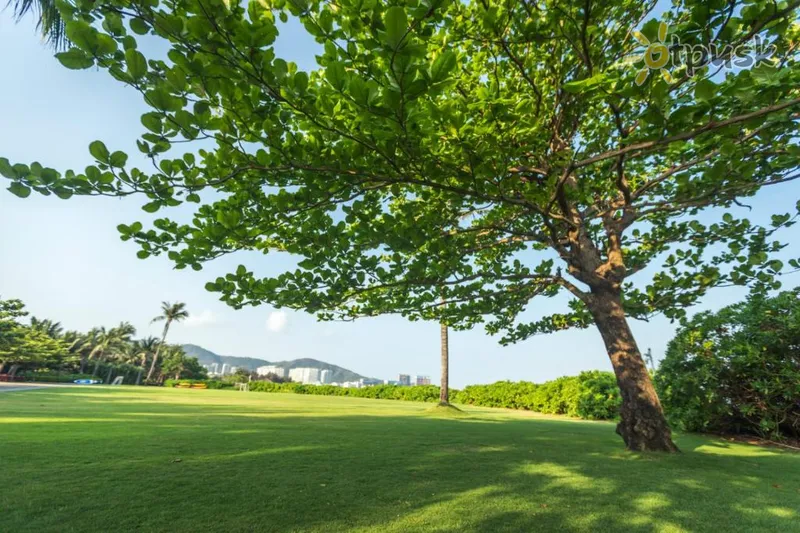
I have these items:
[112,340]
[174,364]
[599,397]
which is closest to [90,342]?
[112,340]

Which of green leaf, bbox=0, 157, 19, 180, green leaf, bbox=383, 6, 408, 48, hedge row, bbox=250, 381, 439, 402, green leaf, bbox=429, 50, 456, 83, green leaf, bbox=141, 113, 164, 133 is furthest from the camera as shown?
hedge row, bbox=250, 381, 439, 402

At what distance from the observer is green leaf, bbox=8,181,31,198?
2.45m

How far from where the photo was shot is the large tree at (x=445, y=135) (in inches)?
86.3

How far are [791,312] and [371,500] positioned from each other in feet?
31.5

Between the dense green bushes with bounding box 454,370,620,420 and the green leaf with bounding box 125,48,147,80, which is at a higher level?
the green leaf with bounding box 125,48,147,80

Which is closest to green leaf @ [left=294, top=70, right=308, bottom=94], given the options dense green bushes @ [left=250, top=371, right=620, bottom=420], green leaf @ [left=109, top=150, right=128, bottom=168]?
green leaf @ [left=109, top=150, right=128, bottom=168]

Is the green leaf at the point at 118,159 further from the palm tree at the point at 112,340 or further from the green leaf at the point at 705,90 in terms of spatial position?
the palm tree at the point at 112,340

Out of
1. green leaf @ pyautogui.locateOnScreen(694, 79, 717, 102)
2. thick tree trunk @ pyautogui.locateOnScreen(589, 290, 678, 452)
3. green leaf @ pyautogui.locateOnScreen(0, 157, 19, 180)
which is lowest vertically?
thick tree trunk @ pyautogui.locateOnScreen(589, 290, 678, 452)

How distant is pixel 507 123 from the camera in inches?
136

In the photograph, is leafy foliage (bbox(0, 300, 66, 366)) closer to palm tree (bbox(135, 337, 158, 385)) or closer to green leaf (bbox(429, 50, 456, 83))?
palm tree (bbox(135, 337, 158, 385))

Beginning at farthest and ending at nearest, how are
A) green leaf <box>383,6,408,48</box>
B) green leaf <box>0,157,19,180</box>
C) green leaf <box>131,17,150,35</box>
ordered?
1. green leaf <box>0,157,19,180</box>
2. green leaf <box>131,17,150,35</box>
3. green leaf <box>383,6,408,48</box>

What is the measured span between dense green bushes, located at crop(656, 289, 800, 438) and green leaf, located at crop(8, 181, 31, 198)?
36.5ft

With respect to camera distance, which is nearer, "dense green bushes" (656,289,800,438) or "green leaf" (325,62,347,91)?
"green leaf" (325,62,347,91)

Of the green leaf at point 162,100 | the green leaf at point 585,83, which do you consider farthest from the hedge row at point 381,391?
the green leaf at point 162,100
